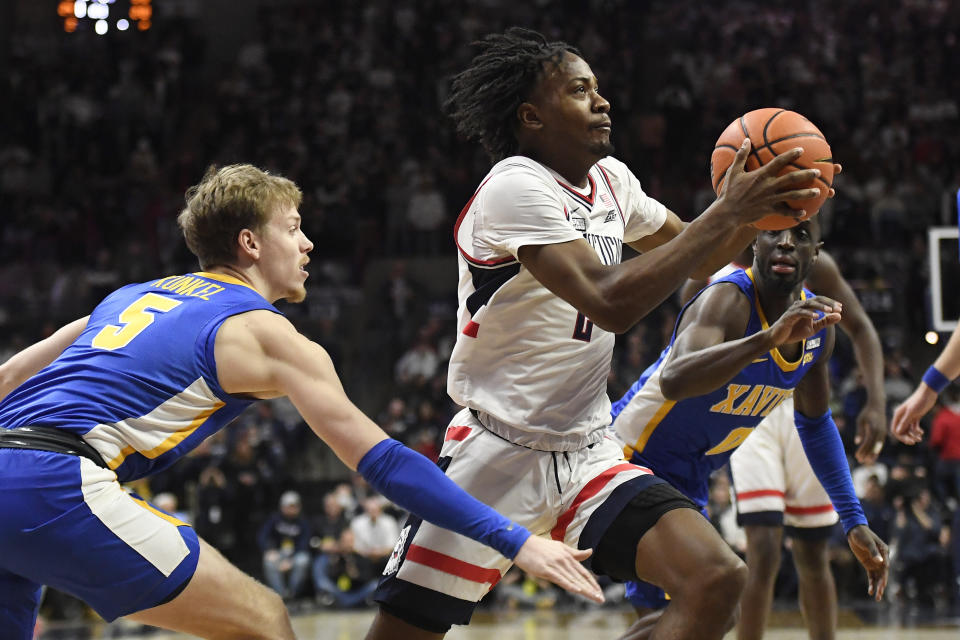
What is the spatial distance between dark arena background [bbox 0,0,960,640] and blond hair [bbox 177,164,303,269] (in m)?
6.12

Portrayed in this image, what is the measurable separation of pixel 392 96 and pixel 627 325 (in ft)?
47.1

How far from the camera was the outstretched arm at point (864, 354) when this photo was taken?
5.00m

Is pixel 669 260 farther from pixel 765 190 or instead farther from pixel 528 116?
pixel 528 116

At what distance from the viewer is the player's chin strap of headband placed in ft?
9.29

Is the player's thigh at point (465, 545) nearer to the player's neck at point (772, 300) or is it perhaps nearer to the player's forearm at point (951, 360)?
the player's neck at point (772, 300)

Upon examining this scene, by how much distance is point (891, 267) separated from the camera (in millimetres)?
12594

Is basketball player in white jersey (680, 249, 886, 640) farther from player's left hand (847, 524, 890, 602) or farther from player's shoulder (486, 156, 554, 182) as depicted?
player's shoulder (486, 156, 554, 182)

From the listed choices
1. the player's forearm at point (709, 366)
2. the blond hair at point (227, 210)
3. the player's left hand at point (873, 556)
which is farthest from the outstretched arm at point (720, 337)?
the blond hair at point (227, 210)

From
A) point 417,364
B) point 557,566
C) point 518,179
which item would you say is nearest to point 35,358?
point 518,179

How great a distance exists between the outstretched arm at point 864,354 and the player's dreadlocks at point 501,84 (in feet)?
6.86

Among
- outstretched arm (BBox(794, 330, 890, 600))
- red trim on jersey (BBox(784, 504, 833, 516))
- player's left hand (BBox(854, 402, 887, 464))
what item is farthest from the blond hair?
red trim on jersey (BBox(784, 504, 833, 516))

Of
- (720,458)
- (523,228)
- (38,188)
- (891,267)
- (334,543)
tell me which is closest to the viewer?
(523,228)

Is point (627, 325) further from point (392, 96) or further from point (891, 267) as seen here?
point (392, 96)

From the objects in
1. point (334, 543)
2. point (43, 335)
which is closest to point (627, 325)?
point (334, 543)
